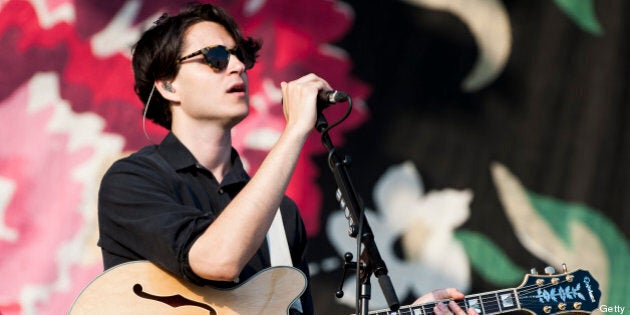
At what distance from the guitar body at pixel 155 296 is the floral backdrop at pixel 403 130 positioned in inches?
50.3

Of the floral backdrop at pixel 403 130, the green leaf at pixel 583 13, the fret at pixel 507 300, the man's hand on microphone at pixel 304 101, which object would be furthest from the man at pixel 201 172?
the green leaf at pixel 583 13

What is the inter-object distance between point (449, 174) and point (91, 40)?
5.15 feet

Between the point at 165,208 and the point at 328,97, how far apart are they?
536mm

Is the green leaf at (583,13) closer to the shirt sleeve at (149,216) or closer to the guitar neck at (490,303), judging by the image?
the guitar neck at (490,303)

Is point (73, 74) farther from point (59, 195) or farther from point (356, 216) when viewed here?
point (356, 216)

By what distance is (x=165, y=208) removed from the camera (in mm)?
2639

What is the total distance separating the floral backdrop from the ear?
0.86 m

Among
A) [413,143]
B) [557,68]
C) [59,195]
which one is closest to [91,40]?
[59,195]

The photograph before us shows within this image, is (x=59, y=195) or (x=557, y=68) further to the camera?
(x=557, y=68)

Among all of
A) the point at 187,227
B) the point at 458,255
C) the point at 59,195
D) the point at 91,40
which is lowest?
the point at 458,255

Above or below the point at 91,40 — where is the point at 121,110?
below

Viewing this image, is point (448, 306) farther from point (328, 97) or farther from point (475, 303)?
point (328, 97)

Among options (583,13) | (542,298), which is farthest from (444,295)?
(583,13)

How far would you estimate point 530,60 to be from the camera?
4266mm
